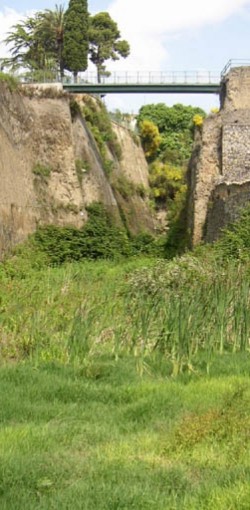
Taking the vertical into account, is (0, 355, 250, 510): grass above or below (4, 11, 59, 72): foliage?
below

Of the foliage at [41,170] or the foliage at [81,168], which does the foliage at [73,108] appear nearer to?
the foliage at [81,168]

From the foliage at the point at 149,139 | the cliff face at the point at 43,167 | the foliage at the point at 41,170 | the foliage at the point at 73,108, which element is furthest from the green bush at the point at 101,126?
the foliage at the point at 149,139

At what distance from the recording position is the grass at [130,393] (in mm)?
4547

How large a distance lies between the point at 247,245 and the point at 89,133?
1620 centimetres

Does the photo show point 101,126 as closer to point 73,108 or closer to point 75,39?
point 73,108

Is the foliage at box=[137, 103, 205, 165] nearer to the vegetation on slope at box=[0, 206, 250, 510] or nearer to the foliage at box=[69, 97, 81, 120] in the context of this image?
the foliage at box=[69, 97, 81, 120]

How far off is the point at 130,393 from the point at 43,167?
71.5 feet

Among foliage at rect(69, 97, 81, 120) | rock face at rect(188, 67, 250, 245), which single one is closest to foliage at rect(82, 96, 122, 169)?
foliage at rect(69, 97, 81, 120)

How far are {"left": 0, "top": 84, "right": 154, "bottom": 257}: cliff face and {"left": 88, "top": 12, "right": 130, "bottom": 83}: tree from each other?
69.3ft

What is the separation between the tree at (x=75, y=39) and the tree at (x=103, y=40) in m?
10.4

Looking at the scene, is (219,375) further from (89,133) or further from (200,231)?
(89,133)

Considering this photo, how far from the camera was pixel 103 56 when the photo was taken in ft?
→ 173

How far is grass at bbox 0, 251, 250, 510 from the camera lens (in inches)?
179

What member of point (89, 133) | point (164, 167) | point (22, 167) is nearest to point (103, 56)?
point (164, 167)
